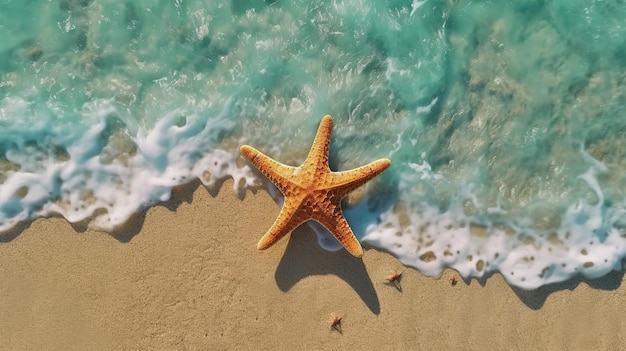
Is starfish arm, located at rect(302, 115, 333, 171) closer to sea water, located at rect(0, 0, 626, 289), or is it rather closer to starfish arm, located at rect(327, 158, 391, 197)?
starfish arm, located at rect(327, 158, 391, 197)

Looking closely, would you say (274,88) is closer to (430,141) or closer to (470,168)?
(430,141)

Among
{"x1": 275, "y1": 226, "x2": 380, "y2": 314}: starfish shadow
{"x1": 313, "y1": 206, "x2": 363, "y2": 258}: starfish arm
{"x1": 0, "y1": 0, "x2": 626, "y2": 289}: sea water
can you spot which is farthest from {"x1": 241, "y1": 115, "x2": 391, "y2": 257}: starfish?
{"x1": 0, "y1": 0, "x2": 626, "y2": 289}: sea water

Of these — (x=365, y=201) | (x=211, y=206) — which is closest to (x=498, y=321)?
(x=365, y=201)

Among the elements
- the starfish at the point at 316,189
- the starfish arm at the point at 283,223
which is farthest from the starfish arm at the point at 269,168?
the starfish arm at the point at 283,223

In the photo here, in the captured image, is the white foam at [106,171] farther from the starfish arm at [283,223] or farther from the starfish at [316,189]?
the starfish arm at [283,223]

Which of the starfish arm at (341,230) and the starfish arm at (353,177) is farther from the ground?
the starfish arm at (353,177)

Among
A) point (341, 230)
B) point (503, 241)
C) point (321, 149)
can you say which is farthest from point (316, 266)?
point (503, 241)

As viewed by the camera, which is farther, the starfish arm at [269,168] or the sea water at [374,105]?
the sea water at [374,105]
